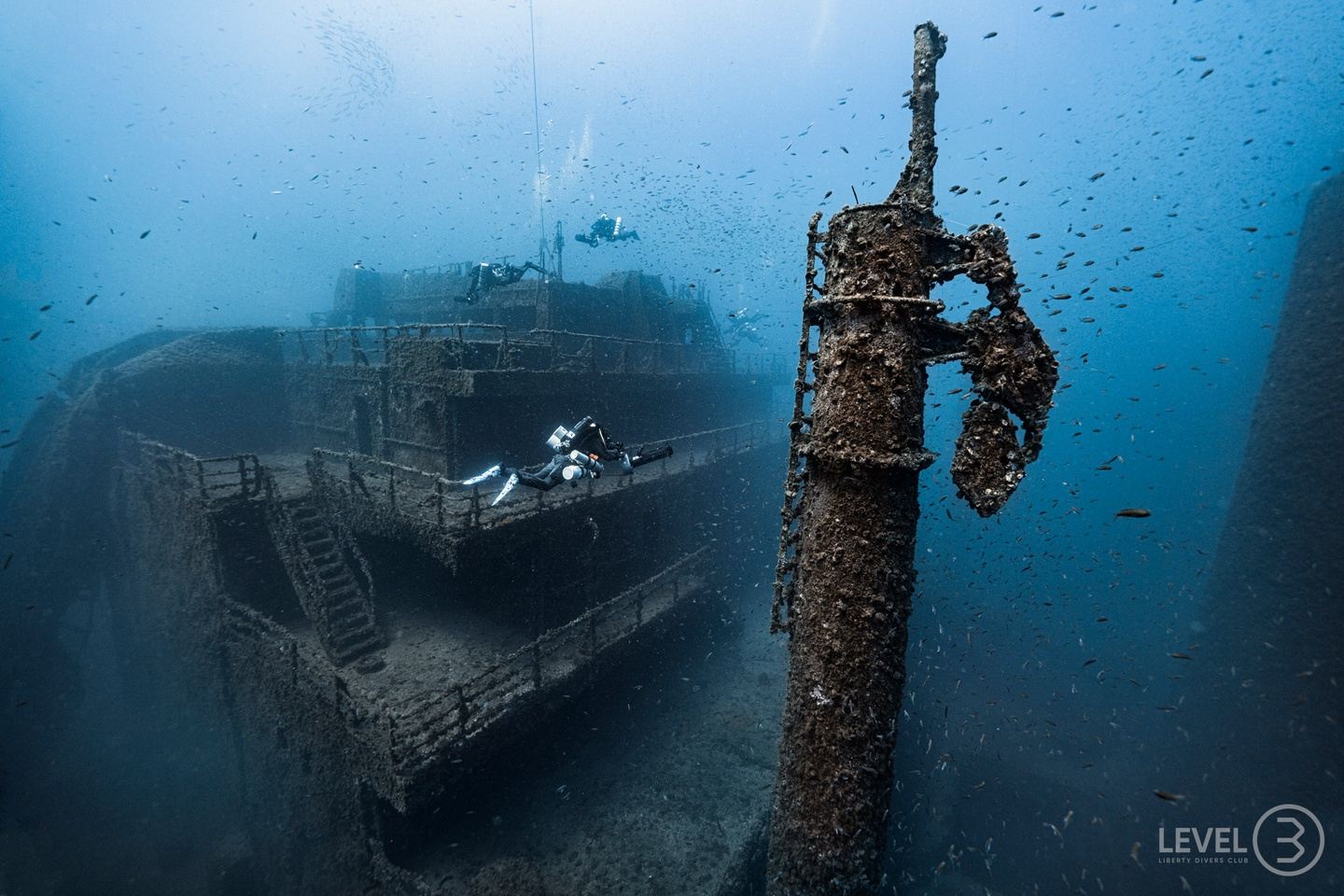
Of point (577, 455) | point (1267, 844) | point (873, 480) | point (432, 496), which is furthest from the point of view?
point (1267, 844)

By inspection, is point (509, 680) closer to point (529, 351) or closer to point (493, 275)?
point (529, 351)

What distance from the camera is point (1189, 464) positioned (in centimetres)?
10425

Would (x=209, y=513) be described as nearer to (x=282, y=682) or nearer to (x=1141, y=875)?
(x=282, y=682)

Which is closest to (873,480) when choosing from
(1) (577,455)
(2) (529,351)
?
(1) (577,455)

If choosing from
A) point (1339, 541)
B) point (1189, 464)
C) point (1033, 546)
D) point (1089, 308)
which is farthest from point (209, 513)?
point (1089, 308)

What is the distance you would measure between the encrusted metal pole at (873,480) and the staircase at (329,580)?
448 inches

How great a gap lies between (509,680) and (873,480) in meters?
10.4

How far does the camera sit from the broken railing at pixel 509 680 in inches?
370

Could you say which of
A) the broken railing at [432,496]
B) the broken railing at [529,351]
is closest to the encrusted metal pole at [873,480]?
the broken railing at [432,496]

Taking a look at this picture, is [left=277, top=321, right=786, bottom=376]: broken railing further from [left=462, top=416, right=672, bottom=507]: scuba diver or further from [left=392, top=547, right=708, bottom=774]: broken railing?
[left=392, top=547, right=708, bottom=774]: broken railing

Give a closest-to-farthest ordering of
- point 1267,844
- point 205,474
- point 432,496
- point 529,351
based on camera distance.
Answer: point 432,496 → point 1267,844 → point 205,474 → point 529,351

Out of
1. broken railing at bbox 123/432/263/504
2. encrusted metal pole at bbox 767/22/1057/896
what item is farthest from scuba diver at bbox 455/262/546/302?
encrusted metal pole at bbox 767/22/1057/896

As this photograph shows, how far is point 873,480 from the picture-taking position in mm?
3584

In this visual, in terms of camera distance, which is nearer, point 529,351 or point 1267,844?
point 1267,844
